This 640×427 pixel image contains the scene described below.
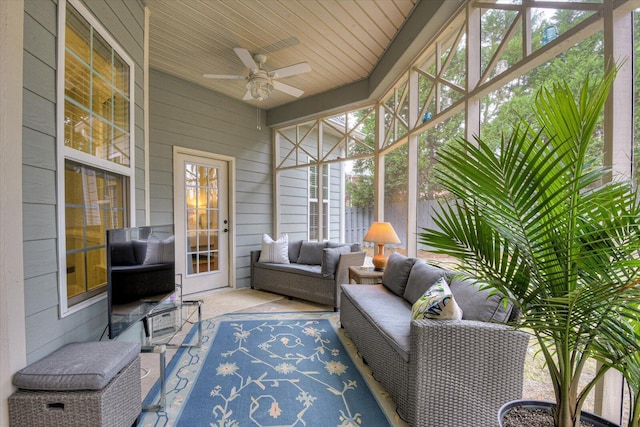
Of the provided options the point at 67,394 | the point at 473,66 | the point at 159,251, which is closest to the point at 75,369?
the point at 67,394

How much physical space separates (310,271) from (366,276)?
90cm

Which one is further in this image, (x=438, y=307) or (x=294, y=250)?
(x=294, y=250)

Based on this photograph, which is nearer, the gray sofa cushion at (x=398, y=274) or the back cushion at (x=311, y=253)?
the gray sofa cushion at (x=398, y=274)

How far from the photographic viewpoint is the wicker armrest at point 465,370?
1.43 metres

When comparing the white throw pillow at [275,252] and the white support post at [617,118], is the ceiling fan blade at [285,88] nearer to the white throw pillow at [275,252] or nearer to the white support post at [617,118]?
the white throw pillow at [275,252]

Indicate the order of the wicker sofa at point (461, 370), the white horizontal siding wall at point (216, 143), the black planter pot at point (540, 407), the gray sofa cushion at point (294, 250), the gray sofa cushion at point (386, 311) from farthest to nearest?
the gray sofa cushion at point (294, 250) < the white horizontal siding wall at point (216, 143) < the gray sofa cushion at point (386, 311) < the wicker sofa at point (461, 370) < the black planter pot at point (540, 407)

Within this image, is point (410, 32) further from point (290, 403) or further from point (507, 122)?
point (290, 403)

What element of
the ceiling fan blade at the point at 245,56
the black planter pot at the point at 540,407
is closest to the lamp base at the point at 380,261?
the black planter pot at the point at 540,407

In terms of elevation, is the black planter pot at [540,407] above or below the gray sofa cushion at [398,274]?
below

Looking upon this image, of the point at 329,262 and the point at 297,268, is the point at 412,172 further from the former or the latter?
the point at 297,268

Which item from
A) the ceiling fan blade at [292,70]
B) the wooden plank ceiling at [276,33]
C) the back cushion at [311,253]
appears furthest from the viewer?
the back cushion at [311,253]

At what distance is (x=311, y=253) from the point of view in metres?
4.26

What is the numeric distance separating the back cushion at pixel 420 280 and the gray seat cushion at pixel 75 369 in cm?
200

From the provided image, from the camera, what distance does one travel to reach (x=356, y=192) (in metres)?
4.46
